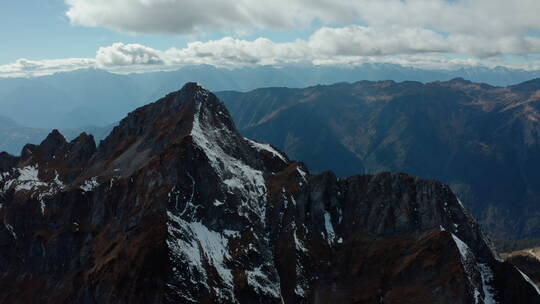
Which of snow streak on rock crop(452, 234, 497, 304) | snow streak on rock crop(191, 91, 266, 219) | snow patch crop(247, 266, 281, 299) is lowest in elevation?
snow patch crop(247, 266, 281, 299)

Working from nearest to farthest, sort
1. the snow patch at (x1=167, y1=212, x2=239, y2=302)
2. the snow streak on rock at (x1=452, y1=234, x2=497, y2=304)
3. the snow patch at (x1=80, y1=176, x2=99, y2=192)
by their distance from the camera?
the snow streak on rock at (x1=452, y1=234, x2=497, y2=304)
the snow patch at (x1=167, y1=212, x2=239, y2=302)
the snow patch at (x1=80, y1=176, x2=99, y2=192)

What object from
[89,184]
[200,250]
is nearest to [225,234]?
[200,250]

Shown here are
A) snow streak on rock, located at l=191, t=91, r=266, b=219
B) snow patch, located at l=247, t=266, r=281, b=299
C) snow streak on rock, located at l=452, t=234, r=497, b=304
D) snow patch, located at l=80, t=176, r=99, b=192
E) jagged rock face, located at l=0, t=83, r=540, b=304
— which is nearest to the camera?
snow streak on rock, located at l=452, t=234, r=497, b=304

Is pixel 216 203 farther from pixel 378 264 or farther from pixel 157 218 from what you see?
pixel 378 264

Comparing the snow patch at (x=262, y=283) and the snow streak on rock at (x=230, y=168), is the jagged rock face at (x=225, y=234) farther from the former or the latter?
the snow streak on rock at (x=230, y=168)

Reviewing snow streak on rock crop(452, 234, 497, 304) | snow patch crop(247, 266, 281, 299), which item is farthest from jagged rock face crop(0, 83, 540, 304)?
snow streak on rock crop(452, 234, 497, 304)

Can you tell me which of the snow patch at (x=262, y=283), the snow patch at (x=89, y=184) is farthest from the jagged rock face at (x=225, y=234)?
the snow patch at (x=89, y=184)

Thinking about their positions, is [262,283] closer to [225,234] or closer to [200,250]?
[225,234]

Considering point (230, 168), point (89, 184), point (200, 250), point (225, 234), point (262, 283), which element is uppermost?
point (230, 168)

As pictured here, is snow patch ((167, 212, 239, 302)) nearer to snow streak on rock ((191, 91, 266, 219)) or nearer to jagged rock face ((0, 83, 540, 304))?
jagged rock face ((0, 83, 540, 304))
